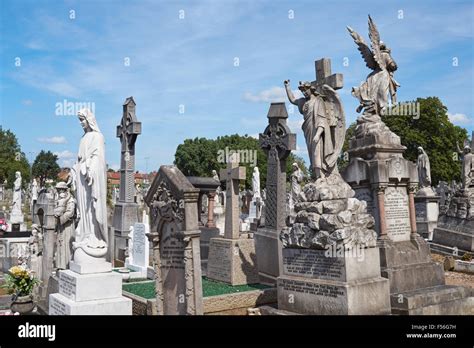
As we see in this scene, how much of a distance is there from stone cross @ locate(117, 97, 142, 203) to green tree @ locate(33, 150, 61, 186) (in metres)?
65.8

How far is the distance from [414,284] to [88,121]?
7.29m

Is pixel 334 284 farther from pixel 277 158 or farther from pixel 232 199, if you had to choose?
pixel 277 158

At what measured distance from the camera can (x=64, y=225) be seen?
11.1 meters

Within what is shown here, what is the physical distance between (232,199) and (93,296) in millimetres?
5266

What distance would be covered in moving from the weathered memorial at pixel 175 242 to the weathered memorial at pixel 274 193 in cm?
343

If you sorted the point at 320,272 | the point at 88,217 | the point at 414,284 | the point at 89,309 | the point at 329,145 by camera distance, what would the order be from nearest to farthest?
the point at 89,309
the point at 88,217
the point at 320,272
the point at 329,145
the point at 414,284

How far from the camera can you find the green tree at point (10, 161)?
66562mm

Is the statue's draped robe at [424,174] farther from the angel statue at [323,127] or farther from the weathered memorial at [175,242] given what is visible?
the weathered memorial at [175,242]

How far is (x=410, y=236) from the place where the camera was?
1019 centimetres

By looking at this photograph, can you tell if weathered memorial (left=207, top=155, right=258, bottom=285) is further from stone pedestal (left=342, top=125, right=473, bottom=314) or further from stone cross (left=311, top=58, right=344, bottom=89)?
stone cross (left=311, top=58, right=344, bottom=89)

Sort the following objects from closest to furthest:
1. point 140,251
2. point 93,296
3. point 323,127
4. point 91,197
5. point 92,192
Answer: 1. point 93,296
2. point 92,192
3. point 91,197
4. point 323,127
5. point 140,251

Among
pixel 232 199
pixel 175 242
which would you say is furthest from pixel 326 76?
pixel 175 242
